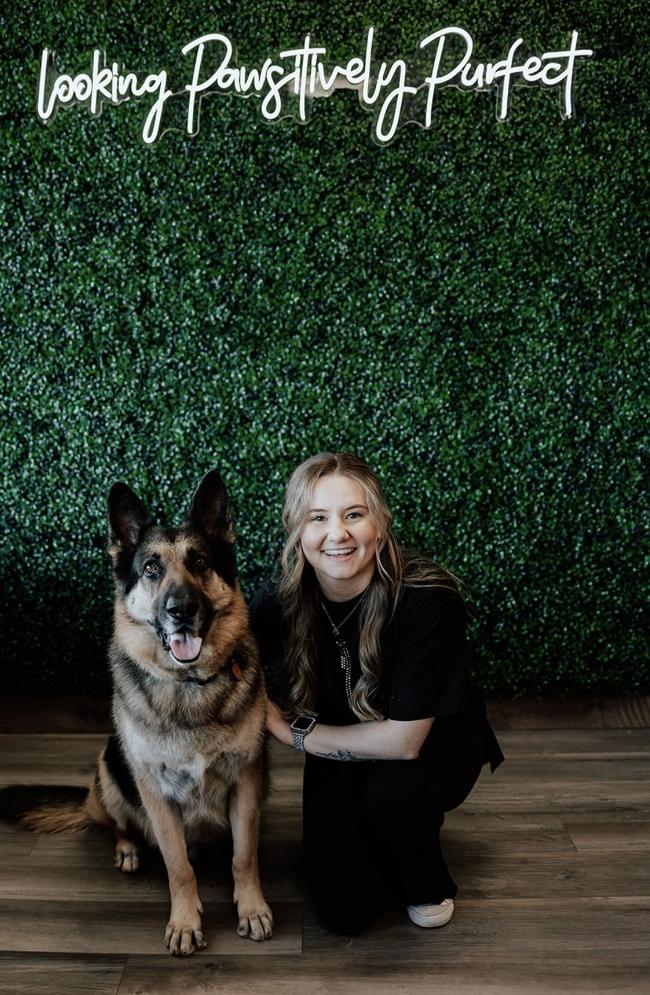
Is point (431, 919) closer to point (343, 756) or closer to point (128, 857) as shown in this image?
point (343, 756)

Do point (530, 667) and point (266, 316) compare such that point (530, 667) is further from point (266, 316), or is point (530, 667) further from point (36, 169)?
point (36, 169)

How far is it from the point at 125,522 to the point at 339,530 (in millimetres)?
513

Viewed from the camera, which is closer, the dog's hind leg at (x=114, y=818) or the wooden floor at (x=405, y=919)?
the wooden floor at (x=405, y=919)

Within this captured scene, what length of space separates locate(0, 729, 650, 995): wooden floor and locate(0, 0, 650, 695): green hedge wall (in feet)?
2.30

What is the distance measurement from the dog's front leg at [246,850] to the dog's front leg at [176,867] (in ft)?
0.33

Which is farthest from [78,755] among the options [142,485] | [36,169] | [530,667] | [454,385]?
[36,169]

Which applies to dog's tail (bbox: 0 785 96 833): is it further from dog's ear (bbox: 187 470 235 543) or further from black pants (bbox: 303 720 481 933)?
dog's ear (bbox: 187 470 235 543)

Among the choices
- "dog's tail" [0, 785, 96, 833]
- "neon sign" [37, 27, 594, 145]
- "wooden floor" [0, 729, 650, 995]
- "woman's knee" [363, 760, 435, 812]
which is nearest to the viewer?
"wooden floor" [0, 729, 650, 995]

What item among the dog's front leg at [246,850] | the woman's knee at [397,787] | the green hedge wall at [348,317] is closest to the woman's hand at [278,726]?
the dog's front leg at [246,850]

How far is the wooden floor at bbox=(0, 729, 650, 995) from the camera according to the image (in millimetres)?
1648

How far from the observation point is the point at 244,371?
275 cm

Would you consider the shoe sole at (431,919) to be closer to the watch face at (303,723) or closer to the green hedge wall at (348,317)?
the watch face at (303,723)

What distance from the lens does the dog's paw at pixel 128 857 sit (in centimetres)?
203

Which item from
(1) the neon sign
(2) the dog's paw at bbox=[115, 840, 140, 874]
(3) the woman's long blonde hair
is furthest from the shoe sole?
(1) the neon sign
